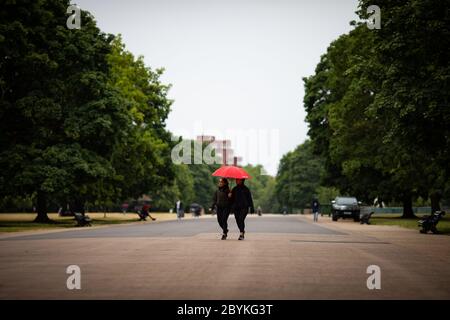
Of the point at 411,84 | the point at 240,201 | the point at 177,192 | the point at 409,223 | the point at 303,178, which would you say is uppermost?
the point at 411,84

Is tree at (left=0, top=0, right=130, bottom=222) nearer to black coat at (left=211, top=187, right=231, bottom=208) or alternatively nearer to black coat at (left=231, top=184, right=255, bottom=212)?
black coat at (left=211, top=187, right=231, bottom=208)

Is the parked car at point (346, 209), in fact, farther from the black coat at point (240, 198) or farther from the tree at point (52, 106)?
the black coat at point (240, 198)

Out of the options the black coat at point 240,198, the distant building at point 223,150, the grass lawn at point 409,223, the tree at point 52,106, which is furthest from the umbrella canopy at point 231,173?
the distant building at point 223,150

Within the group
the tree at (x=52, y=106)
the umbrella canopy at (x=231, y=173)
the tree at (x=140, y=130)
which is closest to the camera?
the umbrella canopy at (x=231, y=173)

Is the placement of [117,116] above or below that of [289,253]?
above

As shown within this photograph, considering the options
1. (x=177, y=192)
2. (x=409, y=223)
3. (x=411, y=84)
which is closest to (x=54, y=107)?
(x=411, y=84)

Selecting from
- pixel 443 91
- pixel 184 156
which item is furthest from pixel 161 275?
pixel 184 156

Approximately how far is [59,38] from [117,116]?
5.60 metres

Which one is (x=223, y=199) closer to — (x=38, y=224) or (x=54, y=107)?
(x=54, y=107)

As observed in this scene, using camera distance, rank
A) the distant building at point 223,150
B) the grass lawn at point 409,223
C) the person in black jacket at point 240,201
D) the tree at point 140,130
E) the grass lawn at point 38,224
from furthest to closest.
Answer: the distant building at point 223,150 < the tree at point 140,130 < the grass lawn at point 38,224 < the grass lawn at point 409,223 < the person in black jacket at point 240,201

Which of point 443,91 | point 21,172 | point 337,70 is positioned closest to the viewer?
point 443,91

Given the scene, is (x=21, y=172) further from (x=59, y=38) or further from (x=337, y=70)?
(x=337, y=70)

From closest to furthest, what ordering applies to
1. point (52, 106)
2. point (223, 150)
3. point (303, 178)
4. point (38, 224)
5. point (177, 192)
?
point (52, 106) < point (38, 224) < point (177, 192) < point (303, 178) < point (223, 150)

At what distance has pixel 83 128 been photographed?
3847cm
